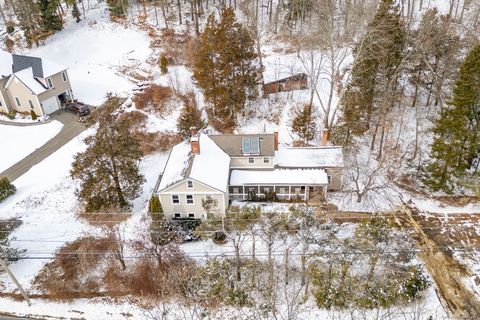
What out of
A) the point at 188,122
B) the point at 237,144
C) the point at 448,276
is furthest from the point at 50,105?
the point at 448,276

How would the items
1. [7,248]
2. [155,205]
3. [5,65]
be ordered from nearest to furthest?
[7,248] < [155,205] < [5,65]

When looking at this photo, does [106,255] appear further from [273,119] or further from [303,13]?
[303,13]

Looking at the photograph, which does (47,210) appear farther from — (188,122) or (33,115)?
(33,115)

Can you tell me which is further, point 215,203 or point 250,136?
point 250,136

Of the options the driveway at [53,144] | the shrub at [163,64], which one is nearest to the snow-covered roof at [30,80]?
the driveway at [53,144]

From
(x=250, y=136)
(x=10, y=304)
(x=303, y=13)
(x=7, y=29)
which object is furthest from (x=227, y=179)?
(x=7, y=29)

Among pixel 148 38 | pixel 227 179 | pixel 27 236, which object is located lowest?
pixel 27 236
